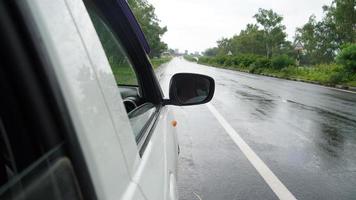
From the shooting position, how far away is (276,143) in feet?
23.4

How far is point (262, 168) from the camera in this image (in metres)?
5.52

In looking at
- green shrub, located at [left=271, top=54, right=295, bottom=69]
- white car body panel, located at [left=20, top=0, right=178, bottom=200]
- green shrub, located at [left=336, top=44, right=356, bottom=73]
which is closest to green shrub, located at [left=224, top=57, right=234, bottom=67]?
green shrub, located at [left=271, top=54, right=295, bottom=69]

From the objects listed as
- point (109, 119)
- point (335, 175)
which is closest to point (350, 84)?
point (335, 175)

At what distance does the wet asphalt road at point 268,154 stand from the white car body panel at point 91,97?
331 centimetres

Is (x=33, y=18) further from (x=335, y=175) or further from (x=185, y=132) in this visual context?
(x=185, y=132)

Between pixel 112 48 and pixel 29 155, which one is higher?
pixel 112 48

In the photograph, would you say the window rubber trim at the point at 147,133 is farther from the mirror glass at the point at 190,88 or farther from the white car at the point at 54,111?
the white car at the point at 54,111

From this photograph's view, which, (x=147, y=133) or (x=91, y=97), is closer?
(x=91, y=97)

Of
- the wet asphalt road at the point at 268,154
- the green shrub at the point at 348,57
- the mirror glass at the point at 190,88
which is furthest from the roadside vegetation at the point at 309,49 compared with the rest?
the mirror glass at the point at 190,88

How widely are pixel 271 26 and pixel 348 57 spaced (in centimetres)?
4523

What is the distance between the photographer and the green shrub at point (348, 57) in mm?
25625

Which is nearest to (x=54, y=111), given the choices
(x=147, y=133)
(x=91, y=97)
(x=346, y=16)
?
(x=91, y=97)

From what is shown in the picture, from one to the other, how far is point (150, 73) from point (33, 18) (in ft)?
6.96

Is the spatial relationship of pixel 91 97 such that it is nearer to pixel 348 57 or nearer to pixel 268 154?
pixel 268 154
